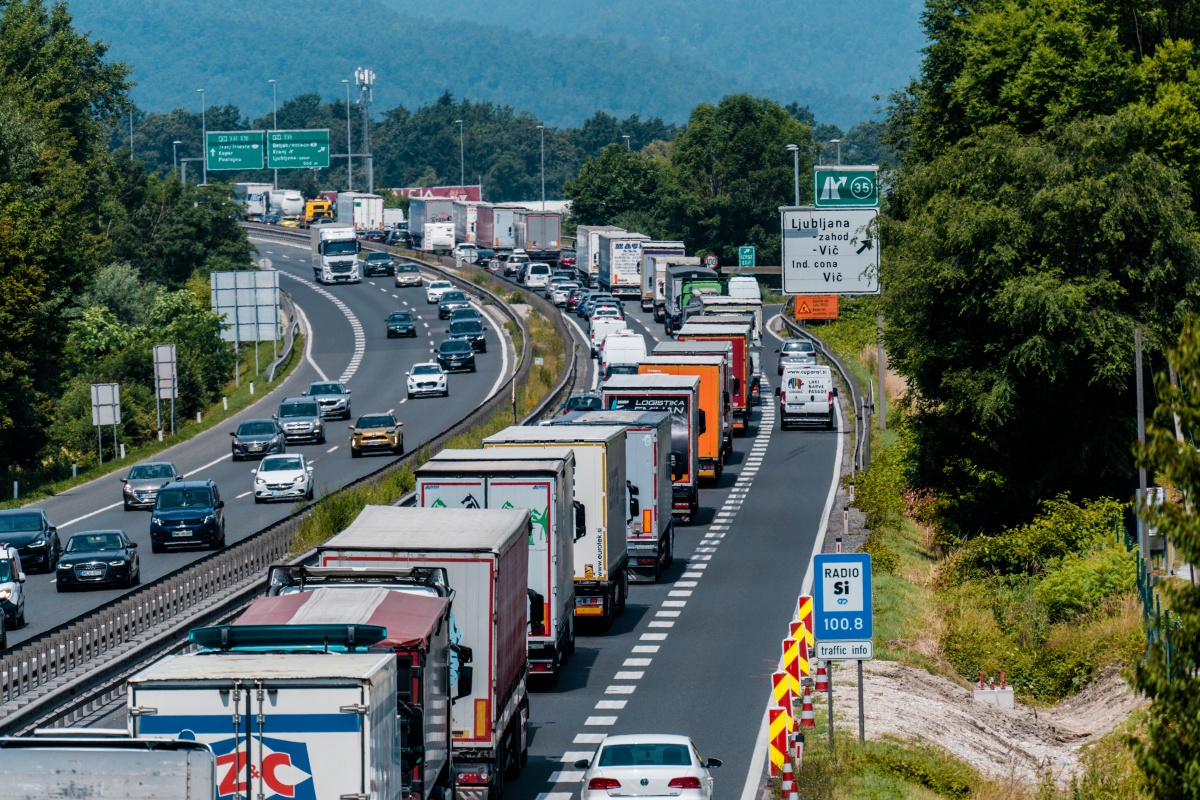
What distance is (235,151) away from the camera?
107 meters

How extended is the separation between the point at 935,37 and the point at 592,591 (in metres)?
34.3

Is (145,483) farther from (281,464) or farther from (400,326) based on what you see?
(400,326)

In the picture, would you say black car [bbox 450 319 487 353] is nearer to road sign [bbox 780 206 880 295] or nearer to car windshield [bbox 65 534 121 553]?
road sign [bbox 780 206 880 295]

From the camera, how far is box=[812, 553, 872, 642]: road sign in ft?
65.3

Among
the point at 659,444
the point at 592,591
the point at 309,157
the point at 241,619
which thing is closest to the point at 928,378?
the point at 659,444

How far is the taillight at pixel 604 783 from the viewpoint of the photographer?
18.0 metres

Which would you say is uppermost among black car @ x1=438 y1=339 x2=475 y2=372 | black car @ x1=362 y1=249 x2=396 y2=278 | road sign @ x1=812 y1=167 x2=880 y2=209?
road sign @ x1=812 y1=167 x2=880 y2=209

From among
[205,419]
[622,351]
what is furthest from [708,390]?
[205,419]

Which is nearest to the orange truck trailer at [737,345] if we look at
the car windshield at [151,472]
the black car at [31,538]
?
the car windshield at [151,472]

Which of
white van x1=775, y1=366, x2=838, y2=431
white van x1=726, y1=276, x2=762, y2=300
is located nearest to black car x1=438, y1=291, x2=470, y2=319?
white van x1=726, y1=276, x2=762, y2=300

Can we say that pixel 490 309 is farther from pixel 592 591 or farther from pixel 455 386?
pixel 592 591

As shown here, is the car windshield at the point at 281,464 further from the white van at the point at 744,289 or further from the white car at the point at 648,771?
the white van at the point at 744,289

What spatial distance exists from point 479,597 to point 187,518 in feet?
74.4

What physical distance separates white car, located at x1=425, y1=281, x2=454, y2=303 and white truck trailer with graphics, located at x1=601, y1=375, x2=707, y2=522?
200 ft
